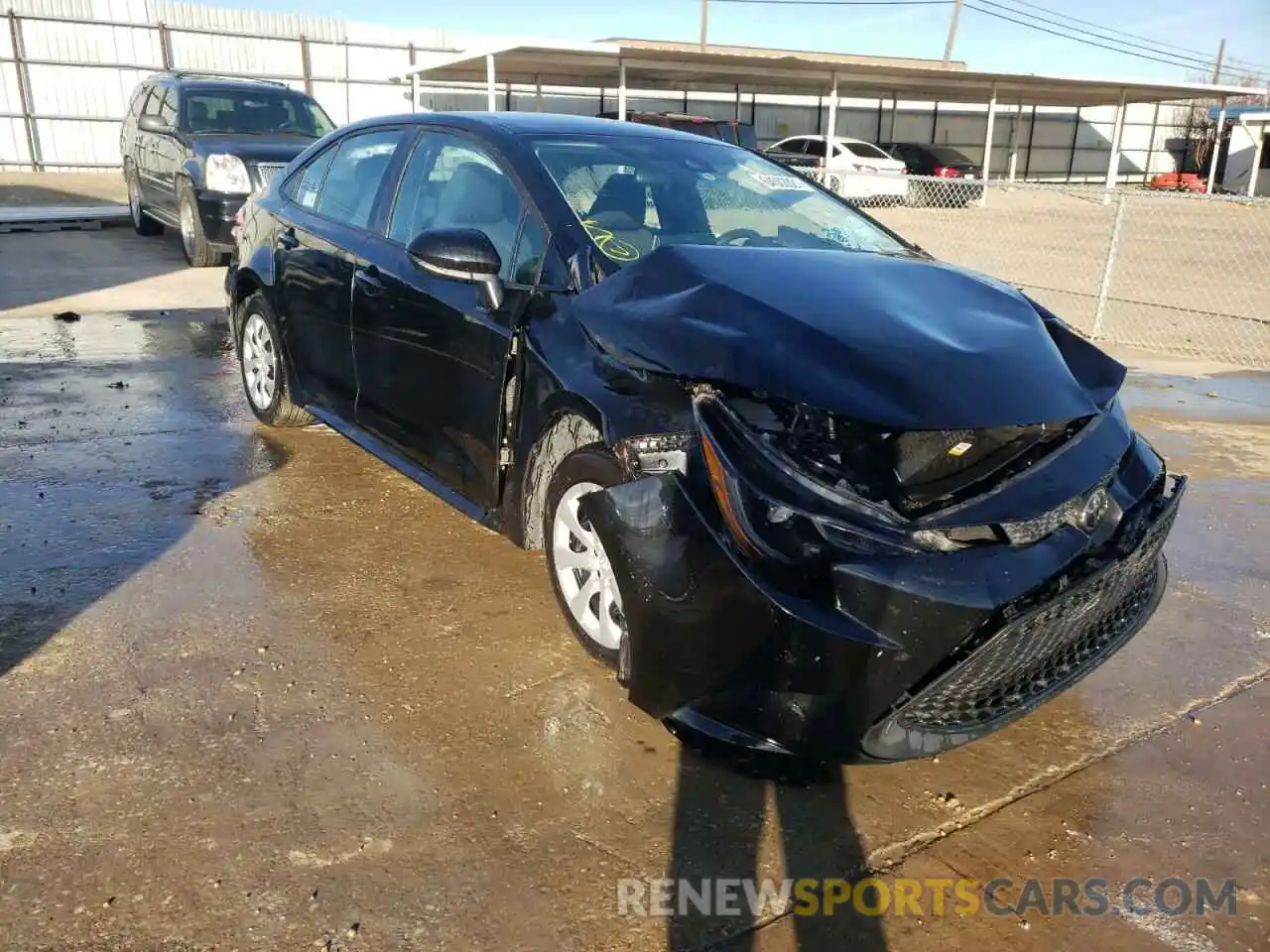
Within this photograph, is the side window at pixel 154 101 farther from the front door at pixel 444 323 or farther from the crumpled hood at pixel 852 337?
the crumpled hood at pixel 852 337

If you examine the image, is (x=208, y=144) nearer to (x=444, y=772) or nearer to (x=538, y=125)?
(x=538, y=125)

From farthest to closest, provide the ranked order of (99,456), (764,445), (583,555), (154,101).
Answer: (154,101) < (99,456) < (583,555) < (764,445)

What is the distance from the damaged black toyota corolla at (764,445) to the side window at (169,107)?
323 inches

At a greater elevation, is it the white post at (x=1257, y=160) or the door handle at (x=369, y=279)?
the door handle at (x=369, y=279)

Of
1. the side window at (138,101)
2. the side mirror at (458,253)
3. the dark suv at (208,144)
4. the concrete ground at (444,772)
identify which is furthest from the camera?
the side window at (138,101)

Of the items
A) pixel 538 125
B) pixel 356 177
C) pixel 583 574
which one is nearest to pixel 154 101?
pixel 356 177

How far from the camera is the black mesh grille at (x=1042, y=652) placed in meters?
2.33

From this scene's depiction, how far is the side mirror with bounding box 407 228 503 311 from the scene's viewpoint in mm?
3295

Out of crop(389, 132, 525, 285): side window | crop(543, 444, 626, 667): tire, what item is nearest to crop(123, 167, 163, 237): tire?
crop(389, 132, 525, 285): side window

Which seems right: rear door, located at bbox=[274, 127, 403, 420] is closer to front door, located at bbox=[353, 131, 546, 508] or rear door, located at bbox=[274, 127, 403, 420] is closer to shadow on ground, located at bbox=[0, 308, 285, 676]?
front door, located at bbox=[353, 131, 546, 508]

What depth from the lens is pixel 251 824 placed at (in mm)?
2455

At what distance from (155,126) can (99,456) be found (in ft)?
23.3

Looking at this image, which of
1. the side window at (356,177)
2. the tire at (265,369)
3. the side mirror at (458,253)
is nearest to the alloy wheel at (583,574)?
the side mirror at (458,253)

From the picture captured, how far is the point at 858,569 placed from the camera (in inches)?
89.3
